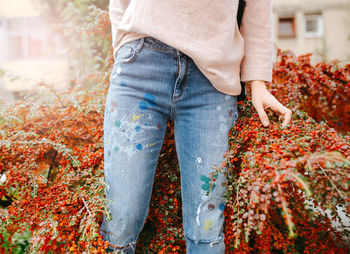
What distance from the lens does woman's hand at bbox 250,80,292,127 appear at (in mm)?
1053

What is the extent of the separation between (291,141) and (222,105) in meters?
0.33

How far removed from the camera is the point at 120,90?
1.05 m

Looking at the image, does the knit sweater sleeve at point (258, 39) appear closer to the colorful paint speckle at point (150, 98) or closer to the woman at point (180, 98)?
the woman at point (180, 98)

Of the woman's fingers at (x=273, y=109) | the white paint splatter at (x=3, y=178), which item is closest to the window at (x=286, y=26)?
the woman's fingers at (x=273, y=109)

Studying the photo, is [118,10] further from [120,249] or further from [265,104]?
[120,249]

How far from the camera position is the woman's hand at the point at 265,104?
1.05m

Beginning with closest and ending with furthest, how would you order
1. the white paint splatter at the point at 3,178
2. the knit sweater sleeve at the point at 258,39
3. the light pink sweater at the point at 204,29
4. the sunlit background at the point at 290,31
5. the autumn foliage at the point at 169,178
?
the autumn foliage at the point at 169,178 < the light pink sweater at the point at 204,29 < the knit sweater sleeve at the point at 258,39 < the white paint splatter at the point at 3,178 < the sunlit background at the point at 290,31

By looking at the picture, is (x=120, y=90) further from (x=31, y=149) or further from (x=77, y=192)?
(x=31, y=149)

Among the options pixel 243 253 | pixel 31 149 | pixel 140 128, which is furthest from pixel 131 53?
pixel 243 253

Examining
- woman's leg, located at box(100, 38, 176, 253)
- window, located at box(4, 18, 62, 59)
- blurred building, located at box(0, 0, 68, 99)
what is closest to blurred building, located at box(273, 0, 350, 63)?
blurred building, located at box(0, 0, 68, 99)

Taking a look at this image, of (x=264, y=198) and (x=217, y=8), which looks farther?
(x=217, y=8)

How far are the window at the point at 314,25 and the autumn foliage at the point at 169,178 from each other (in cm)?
1191

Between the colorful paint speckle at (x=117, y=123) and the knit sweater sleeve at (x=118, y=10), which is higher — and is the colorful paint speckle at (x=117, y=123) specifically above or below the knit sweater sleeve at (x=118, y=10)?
below

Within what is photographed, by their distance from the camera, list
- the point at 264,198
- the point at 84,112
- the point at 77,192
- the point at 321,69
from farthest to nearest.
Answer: the point at 321,69
the point at 84,112
the point at 77,192
the point at 264,198
